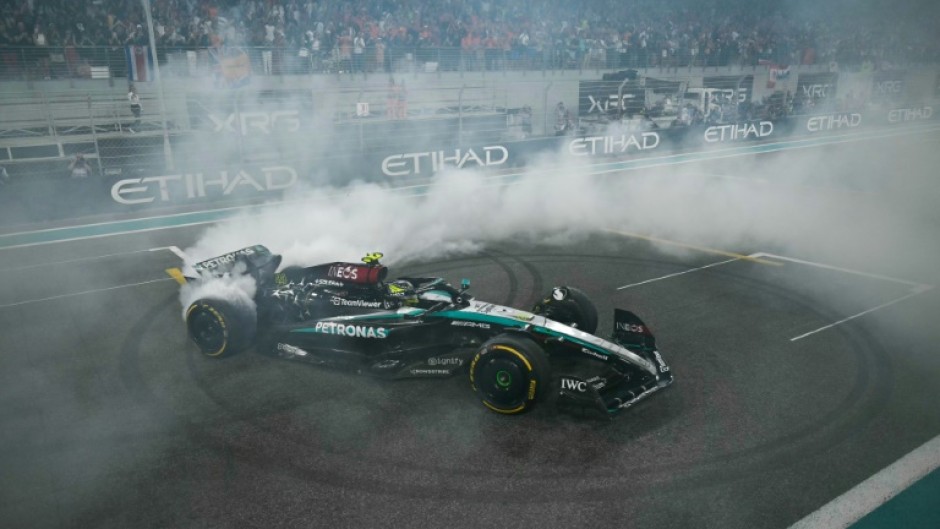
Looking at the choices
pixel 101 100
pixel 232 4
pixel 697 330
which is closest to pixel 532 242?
pixel 697 330

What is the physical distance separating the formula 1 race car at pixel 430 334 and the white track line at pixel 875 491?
1403 mm

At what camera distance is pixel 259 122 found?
1606 cm

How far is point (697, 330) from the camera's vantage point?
22.2ft

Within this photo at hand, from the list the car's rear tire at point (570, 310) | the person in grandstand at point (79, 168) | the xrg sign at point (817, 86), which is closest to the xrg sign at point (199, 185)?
the person in grandstand at point (79, 168)

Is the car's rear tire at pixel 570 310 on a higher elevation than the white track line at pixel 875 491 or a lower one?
higher

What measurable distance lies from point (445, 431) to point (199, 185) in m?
10.8

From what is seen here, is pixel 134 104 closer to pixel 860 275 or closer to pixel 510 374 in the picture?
pixel 510 374

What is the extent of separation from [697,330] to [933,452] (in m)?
2.47

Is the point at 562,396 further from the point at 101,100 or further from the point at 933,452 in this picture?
the point at 101,100

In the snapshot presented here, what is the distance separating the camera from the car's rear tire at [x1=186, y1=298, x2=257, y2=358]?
590cm

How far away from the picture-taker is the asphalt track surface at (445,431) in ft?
13.2

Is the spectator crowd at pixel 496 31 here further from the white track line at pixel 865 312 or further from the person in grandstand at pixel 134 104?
the white track line at pixel 865 312

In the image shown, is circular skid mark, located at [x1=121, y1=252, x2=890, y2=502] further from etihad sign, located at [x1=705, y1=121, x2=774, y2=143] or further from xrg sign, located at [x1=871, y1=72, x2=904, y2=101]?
xrg sign, located at [x1=871, y1=72, x2=904, y2=101]

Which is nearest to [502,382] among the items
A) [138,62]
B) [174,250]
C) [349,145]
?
[174,250]
